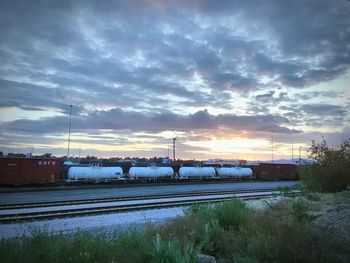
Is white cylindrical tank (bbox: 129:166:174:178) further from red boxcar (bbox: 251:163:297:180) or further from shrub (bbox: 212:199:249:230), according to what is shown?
shrub (bbox: 212:199:249:230)

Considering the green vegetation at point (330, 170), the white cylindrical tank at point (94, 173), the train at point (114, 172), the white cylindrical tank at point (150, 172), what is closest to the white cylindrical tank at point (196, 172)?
the train at point (114, 172)

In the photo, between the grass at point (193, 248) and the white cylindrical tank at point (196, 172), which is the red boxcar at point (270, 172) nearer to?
the white cylindrical tank at point (196, 172)

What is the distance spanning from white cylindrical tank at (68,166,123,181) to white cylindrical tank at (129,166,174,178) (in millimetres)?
2475

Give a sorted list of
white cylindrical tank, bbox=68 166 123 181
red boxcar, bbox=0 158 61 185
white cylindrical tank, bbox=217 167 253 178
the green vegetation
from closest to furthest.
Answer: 1. the green vegetation
2. red boxcar, bbox=0 158 61 185
3. white cylindrical tank, bbox=68 166 123 181
4. white cylindrical tank, bbox=217 167 253 178

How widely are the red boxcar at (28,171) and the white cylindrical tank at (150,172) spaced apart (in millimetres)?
10797

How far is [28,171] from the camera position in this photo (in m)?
34.8

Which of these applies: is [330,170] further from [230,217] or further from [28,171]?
[28,171]

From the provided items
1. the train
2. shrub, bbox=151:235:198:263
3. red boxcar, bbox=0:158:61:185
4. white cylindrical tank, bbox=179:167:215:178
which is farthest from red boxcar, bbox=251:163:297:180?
shrub, bbox=151:235:198:263

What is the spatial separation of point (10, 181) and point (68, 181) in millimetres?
6611

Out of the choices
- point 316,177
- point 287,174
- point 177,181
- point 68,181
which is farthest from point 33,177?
point 287,174

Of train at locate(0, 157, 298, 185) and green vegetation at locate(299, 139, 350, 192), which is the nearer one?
green vegetation at locate(299, 139, 350, 192)

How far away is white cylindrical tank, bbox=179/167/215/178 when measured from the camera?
52219 millimetres

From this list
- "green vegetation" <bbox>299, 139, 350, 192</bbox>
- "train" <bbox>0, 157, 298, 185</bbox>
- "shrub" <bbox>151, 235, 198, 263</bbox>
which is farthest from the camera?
"train" <bbox>0, 157, 298, 185</bbox>

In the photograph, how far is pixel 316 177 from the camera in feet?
86.7
